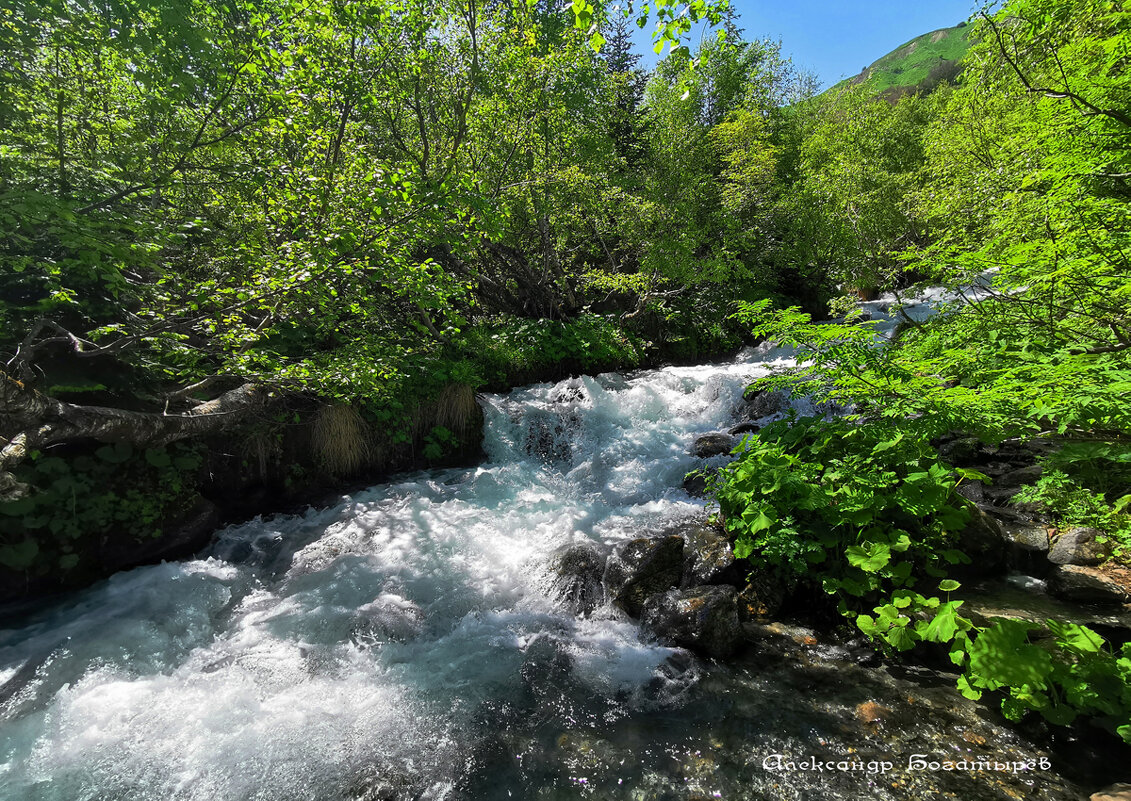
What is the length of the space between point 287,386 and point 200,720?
3.82 m

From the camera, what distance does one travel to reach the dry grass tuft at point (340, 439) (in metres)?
7.92

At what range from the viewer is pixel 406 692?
3.95 meters

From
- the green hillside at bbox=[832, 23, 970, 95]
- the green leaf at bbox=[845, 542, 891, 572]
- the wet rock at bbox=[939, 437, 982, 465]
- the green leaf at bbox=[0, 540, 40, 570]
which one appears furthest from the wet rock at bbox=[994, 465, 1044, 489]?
the green hillside at bbox=[832, 23, 970, 95]

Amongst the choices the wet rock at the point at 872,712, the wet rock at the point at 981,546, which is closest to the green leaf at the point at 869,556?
the wet rock at the point at 872,712

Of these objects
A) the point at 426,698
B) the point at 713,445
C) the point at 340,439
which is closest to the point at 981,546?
the point at 713,445

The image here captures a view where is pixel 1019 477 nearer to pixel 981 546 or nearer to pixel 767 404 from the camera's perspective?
pixel 981 546

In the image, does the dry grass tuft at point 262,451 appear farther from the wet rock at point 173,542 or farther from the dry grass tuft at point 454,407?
the dry grass tuft at point 454,407

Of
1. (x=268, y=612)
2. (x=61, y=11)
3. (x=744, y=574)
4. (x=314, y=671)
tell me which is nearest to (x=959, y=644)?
(x=744, y=574)

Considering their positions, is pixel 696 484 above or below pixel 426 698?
above

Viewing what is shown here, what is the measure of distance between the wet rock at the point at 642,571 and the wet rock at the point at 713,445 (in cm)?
377

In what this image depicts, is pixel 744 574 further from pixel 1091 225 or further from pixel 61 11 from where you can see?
pixel 61 11

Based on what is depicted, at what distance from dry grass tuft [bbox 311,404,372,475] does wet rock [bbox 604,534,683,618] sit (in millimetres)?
5434

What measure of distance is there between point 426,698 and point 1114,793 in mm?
4519

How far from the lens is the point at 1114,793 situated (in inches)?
95.3
